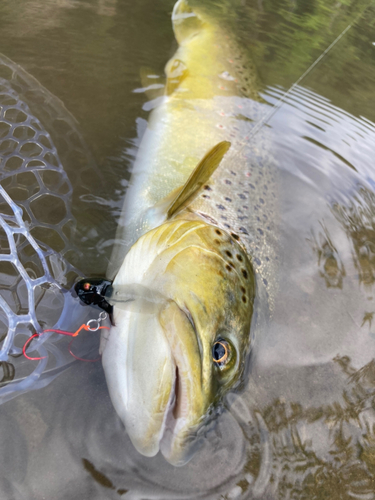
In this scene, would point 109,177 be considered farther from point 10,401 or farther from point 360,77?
point 360,77

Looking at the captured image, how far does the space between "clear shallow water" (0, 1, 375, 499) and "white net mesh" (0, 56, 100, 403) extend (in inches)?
4.8

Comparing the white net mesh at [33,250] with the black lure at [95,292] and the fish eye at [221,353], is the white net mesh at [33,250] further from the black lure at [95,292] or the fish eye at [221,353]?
the fish eye at [221,353]

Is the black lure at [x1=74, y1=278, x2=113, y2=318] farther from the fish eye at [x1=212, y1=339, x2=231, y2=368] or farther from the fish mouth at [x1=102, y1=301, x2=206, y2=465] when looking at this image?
the fish eye at [x1=212, y1=339, x2=231, y2=368]

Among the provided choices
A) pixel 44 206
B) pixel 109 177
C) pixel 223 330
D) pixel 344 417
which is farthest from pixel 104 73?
pixel 344 417

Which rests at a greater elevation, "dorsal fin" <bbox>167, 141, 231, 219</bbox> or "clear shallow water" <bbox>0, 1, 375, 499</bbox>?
"dorsal fin" <bbox>167, 141, 231, 219</bbox>

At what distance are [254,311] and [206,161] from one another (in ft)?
3.27

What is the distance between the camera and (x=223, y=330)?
5.95 feet

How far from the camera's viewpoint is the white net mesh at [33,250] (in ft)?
5.88

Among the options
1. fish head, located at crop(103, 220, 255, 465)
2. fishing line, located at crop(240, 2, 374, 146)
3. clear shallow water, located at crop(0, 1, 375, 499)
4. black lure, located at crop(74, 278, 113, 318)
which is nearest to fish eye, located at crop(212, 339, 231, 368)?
fish head, located at crop(103, 220, 255, 465)

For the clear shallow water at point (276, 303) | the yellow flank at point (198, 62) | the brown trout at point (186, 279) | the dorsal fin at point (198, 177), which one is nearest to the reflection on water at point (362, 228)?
the clear shallow water at point (276, 303)

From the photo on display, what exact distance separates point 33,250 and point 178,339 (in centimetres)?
107

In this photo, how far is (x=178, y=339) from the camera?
1.63 meters

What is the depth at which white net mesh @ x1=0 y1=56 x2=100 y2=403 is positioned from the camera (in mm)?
1793

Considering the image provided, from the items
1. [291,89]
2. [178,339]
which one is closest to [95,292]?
[178,339]
